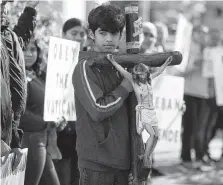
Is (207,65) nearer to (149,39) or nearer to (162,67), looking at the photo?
(149,39)

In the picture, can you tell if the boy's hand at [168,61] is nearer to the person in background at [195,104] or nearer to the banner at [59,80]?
the banner at [59,80]

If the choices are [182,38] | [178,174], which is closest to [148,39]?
[182,38]

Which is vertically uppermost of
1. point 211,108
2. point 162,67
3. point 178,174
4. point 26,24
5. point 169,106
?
point 26,24

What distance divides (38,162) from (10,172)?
140 cm

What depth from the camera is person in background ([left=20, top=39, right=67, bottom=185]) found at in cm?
573

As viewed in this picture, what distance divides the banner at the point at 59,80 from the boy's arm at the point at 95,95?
6.04ft

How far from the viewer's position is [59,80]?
6.18 metres

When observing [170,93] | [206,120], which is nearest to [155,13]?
[206,120]

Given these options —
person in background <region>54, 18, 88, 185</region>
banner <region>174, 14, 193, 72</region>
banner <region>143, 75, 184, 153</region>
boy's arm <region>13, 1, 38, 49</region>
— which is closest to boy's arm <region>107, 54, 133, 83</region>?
boy's arm <region>13, 1, 38, 49</region>

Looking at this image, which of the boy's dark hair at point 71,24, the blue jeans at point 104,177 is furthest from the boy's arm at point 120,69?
the boy's dark hair at point 71,24

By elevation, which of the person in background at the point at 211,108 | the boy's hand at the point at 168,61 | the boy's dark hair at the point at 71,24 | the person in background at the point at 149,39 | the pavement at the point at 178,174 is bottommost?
the pavement at the point at 178,174

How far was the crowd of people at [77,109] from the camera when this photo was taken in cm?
402

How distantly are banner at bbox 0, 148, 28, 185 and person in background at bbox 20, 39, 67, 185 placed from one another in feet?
3.29

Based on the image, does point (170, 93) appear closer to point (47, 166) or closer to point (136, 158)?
point (47, 166)
